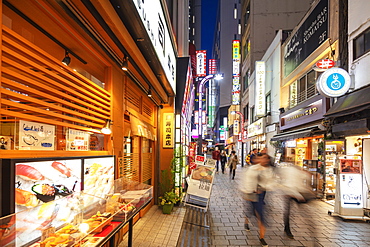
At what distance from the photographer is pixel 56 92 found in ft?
9.37

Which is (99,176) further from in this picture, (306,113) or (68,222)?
(306,113)

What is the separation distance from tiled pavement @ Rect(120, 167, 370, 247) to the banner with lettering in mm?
3106

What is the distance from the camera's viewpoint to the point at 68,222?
274 cm

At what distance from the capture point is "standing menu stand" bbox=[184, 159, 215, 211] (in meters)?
7.55

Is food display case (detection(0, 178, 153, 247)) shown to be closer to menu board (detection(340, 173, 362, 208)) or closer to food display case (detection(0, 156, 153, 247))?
food display case (detection(0, 156, 153, 247))

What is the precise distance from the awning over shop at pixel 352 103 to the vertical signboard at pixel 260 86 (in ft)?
34.8

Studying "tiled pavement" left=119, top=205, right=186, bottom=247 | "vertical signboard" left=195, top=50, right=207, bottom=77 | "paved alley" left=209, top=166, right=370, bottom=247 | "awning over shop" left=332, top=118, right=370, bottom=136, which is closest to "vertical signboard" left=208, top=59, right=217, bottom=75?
"vertical signboard" left=195, top=50, right=207, bottom=77

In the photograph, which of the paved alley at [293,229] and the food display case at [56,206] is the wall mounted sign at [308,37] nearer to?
the paved alley at [293,229]

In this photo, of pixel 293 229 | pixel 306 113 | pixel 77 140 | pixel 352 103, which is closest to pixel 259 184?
pixel 293 229

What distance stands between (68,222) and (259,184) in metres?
4.25

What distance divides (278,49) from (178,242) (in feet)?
54.3

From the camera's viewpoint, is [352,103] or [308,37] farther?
[308,37]

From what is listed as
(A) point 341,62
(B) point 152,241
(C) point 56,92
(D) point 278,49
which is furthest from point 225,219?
(D) point 278,49

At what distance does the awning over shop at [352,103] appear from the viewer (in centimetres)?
724
